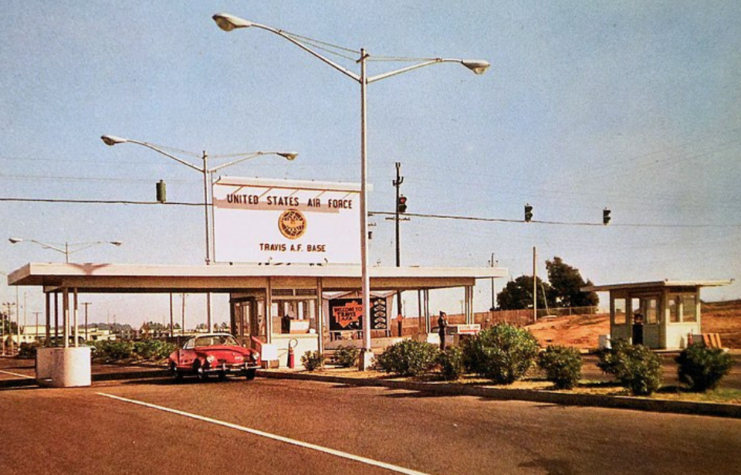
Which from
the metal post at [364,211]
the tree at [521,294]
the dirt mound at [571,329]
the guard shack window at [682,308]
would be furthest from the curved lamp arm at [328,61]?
the tree at [521,294]

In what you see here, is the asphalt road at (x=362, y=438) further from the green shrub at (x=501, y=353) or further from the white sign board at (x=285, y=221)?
the white sign board at (x=285, y=221)

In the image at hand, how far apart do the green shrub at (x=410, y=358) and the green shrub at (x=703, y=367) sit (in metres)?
7.36

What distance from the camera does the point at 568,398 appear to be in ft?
46.3

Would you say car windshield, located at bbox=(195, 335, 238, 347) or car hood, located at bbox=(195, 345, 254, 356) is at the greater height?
car windshield, located at bbox=(195, 335, 238, 347)

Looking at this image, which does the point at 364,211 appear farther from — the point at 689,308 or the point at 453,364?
the point at 689,308

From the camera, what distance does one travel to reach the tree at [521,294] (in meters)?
89.9

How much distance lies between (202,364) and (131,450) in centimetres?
1308

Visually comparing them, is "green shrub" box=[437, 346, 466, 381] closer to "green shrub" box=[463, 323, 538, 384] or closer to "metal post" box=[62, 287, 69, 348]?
"green shrub" box=[463, 323, 538, 384]

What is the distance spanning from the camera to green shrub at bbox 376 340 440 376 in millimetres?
20188

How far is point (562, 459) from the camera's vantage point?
29.0 ft

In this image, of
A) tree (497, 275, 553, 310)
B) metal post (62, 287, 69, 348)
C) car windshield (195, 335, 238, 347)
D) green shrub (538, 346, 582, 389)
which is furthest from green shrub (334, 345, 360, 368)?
tree (497, 275, 553, 310)

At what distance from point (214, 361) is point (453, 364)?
855 centimetres

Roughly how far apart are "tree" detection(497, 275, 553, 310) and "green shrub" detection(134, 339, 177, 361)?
53.4 metres

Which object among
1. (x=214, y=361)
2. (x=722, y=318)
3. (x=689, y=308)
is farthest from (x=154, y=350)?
(x=722, y=318)
